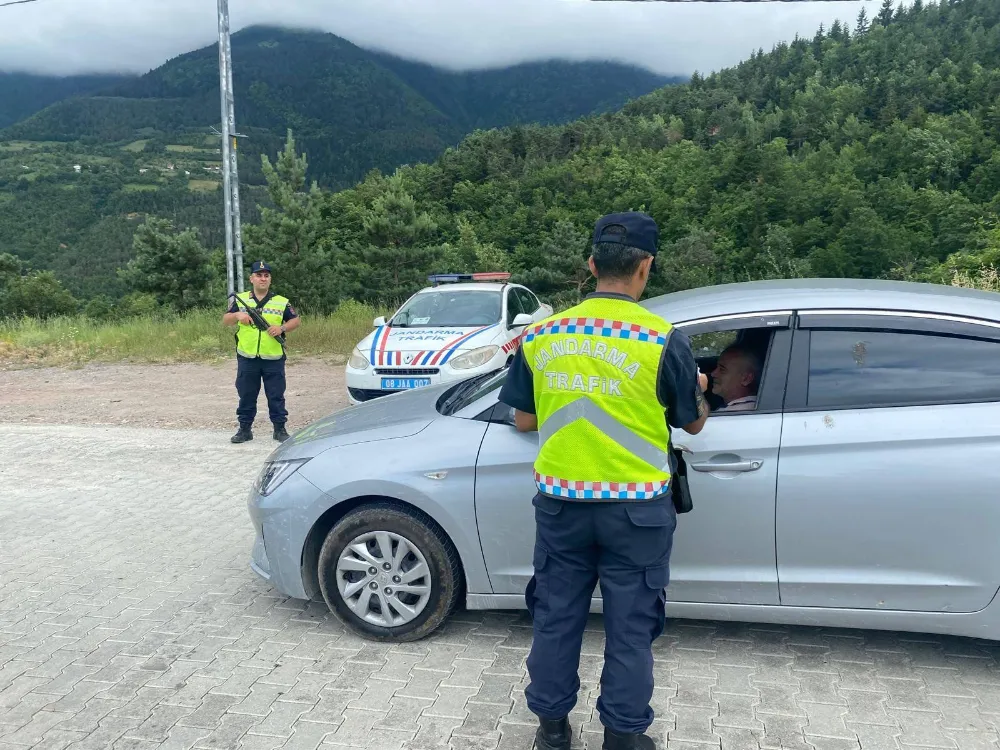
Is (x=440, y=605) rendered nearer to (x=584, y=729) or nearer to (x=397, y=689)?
(x=397, y=689)

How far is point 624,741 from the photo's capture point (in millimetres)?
2562

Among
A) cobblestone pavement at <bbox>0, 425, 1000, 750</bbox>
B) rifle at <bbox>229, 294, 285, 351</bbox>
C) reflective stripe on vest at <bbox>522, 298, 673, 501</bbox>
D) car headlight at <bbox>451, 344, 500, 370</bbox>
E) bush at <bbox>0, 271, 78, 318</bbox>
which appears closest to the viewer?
reflective stripe on vest at <bbox>522, 298, 673, 501</bbox>

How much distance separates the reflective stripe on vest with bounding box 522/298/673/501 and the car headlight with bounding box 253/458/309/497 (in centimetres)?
167

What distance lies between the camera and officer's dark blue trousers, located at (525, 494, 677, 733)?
2453mm

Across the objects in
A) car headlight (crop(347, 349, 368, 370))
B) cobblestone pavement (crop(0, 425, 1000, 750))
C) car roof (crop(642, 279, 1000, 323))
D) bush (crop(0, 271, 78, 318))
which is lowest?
bush (crop(0, 271, 78, 318))

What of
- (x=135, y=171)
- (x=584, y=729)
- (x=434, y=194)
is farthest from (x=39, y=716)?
(x=135, y=171)

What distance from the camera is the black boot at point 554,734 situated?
269 cm

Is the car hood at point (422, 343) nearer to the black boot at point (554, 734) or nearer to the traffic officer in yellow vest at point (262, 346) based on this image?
the traffic officer in yellow vest at point (262, 346)

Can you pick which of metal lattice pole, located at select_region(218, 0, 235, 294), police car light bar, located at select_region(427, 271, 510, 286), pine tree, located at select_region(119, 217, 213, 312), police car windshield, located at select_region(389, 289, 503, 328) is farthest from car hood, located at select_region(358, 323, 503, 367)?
pine tree, located at select_region(119, 217, 213, 312)

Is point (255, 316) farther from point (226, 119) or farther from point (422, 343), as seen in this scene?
point (226, 119)

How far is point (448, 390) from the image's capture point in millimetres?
4215

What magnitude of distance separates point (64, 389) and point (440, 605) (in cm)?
1039

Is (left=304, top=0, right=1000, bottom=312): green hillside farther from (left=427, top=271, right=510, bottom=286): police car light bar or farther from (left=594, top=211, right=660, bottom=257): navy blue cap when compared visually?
(left=594, top=211, right=660, bottom=257): navy blue cap

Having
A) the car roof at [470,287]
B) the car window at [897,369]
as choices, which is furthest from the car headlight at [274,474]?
the car roof at [470,287]
